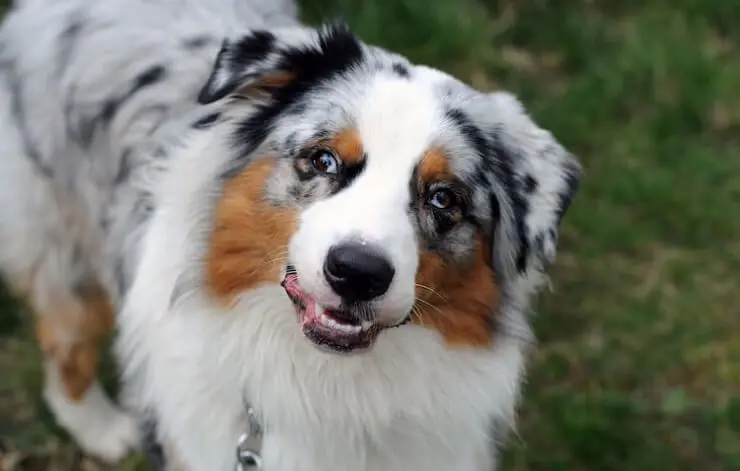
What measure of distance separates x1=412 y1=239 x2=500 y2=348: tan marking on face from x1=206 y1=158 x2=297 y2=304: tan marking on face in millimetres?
383

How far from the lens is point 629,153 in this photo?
4977 millimetres

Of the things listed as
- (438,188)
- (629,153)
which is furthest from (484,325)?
(629,153)

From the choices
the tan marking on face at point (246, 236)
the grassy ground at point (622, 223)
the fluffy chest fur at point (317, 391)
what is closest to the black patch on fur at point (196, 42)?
the tan marking on face at point (246, 236)

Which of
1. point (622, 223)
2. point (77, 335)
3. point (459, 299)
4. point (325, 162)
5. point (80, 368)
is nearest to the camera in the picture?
point (325, 162)

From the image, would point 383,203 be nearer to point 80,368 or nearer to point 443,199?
point 443,199

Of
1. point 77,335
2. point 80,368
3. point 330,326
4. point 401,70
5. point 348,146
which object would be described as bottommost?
point 80,368

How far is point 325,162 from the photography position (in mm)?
2395

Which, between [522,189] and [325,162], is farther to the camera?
[522,189]

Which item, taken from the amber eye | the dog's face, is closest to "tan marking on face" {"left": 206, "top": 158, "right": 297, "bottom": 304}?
the dog's face

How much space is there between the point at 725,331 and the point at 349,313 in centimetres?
284

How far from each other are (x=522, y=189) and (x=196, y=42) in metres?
1.22

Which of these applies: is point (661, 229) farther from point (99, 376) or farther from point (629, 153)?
point (99, 376)

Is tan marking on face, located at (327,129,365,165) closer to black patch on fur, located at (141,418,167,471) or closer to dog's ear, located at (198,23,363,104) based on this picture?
dog's ear, located at (198,23,363,104)

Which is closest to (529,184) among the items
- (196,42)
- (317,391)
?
(317,391)
